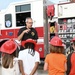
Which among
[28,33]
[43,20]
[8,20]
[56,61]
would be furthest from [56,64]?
[8,20]

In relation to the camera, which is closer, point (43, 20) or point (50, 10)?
point (50, 10)

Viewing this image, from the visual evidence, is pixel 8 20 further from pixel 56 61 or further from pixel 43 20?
pixel 56 61

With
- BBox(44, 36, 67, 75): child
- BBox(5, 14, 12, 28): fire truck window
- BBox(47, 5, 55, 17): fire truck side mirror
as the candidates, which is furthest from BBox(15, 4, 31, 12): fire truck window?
BBox(44, 36, 67, 75): child

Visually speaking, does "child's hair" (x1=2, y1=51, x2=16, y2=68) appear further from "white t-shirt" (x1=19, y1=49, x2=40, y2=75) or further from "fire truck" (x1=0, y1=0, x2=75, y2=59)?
"fire truck" (x1=0, y1=0, x2=75, y2=59)

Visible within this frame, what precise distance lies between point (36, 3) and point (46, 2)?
0.44m

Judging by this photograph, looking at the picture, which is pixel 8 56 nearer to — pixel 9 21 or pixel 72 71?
pixel 72 71

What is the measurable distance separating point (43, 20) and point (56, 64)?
617 centimetres

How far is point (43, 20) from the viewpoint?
399 inches

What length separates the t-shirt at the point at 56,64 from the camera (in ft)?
13.3

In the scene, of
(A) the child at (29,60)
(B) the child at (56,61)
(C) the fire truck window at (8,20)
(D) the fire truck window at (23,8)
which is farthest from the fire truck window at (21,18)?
(B) the child at (56,61)

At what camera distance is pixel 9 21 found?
10.9 meters

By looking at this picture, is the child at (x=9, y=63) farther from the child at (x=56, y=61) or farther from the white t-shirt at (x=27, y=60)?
the child at (x=56, y=61)

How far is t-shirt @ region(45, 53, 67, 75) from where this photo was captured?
406 centimetres

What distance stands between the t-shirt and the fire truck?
4907mm
